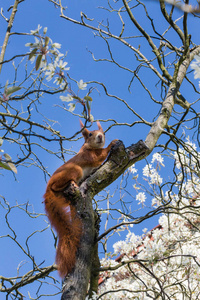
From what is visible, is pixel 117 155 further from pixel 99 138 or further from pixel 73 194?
pixel 99 138

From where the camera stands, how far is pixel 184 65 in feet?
12.8

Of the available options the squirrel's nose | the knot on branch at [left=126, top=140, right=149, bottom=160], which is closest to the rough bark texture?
the knot on branch at [left=126, top=140, right=149, bottom=160]

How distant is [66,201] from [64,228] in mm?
254

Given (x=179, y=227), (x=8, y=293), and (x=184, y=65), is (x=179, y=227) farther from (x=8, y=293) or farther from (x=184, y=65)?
(x=8, y=293)

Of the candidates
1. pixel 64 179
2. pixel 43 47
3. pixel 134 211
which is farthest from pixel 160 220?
pixel 43 47

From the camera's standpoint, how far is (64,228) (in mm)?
2605

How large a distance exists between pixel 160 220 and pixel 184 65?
258 cm

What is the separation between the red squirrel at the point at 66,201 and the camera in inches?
93.2

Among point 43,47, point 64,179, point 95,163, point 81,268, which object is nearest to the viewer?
point 43,47

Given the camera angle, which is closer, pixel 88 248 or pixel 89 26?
pixel 88 248

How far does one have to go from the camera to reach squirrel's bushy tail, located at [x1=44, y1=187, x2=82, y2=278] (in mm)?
2297

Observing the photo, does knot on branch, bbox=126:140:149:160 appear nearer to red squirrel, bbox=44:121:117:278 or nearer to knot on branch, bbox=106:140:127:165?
knot on branch, bbox=106:140:127:165

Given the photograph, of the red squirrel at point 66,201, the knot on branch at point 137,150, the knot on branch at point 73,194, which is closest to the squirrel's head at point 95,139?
the red squirrel at point 66,201

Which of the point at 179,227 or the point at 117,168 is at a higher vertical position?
the point at 179,227
